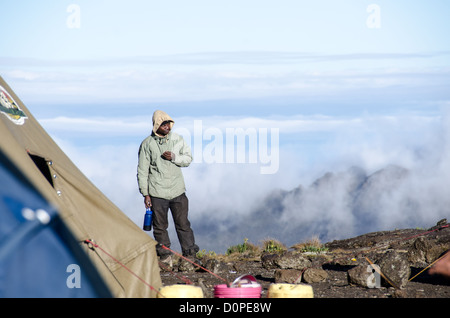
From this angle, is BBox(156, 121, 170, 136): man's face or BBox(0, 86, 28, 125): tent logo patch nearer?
BBox(0, 86, 28, 125): tent logo patch

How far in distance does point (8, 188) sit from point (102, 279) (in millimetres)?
1228

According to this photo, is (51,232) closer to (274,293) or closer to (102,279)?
(102,279)

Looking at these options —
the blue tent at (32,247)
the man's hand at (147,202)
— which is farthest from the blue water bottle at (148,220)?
the blue tent at (32,247)

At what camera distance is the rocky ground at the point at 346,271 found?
8.71 meters

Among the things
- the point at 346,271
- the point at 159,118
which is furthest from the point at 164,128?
the point at 346,271

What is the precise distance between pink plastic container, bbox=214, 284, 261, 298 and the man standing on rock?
15.6ft

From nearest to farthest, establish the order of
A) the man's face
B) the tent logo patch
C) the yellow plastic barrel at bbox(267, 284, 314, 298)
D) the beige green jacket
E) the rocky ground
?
1. the yellow plastic barrel at bbox(267, 284, 314, 298)
2. the tent logo patch
3. the rocky ground
4. the man's face
5. the beige green jacket

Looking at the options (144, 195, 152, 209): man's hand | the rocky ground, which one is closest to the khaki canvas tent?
the rocky ground

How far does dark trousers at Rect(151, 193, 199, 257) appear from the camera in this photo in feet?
38.5

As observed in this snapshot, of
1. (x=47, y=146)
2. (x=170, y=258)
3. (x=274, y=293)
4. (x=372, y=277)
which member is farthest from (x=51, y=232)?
(x=170, y=258)

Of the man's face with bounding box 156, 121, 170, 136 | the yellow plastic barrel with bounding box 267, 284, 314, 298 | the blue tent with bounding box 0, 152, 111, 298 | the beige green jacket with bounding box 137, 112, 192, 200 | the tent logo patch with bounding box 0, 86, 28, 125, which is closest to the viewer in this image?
the blue tent with bounding box 0, 152, 111, 298

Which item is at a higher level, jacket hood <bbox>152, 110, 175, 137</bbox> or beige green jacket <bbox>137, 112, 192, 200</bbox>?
jacket hood <bbox>152, 110, 175, 137</bbox>

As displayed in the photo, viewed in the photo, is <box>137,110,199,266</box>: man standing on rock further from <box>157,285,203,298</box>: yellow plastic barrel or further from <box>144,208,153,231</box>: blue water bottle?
<box>157,285,203,298</box>: yellow plastic barrel

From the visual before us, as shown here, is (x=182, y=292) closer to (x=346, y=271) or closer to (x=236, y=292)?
(x=236, y=292)
